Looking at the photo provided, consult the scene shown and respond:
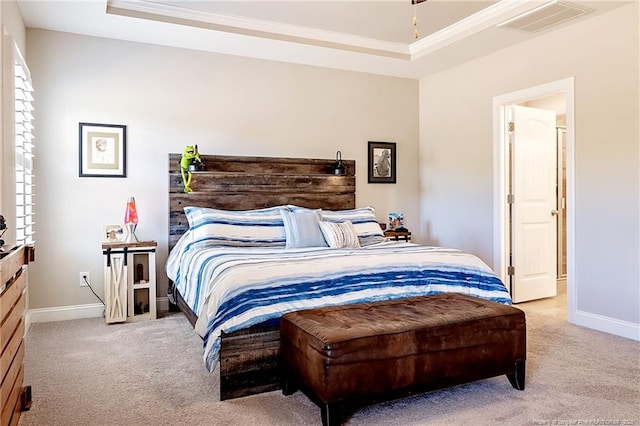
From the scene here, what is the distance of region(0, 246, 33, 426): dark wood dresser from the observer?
174 cm

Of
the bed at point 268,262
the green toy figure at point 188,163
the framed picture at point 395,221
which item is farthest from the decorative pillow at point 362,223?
the green toy figure at point 188,163

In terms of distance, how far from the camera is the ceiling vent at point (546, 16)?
3.43 metres

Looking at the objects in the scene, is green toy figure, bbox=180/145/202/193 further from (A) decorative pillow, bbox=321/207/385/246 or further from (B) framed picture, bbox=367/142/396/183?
(B) framed picture, bbox=367/142/396/183

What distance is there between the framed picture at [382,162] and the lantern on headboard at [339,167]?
0.39 meters

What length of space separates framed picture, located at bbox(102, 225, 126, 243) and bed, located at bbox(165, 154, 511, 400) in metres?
0.43

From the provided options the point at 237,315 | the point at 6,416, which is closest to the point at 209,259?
the point at 237,315

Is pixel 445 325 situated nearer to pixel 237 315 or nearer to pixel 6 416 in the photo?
pixel 237 315

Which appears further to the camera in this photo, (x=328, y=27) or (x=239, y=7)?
(x=328, y=27)

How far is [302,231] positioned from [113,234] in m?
1.71

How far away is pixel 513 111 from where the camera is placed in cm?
470

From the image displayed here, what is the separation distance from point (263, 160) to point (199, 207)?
0.83 meters

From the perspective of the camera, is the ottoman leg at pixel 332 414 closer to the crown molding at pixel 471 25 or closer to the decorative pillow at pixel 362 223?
the decorative pillow at pixel 362 223

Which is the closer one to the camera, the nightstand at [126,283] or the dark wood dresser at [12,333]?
the dark wood dresser at [12,333]

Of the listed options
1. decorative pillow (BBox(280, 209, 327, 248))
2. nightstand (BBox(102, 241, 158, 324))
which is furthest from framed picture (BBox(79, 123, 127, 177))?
decorative pillow (BBox(280, 209, 327, 248))
